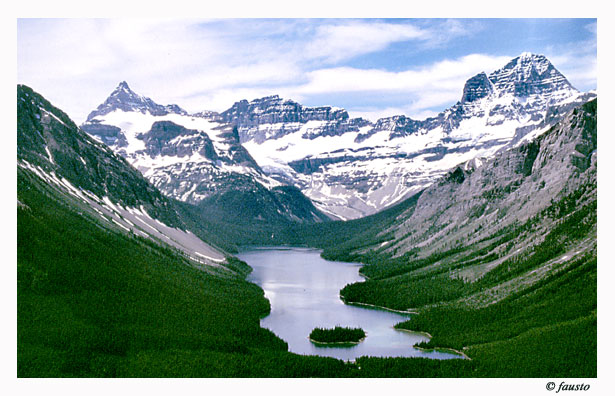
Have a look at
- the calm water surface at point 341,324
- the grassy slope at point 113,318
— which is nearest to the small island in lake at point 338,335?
the calm water surface at point 341,324

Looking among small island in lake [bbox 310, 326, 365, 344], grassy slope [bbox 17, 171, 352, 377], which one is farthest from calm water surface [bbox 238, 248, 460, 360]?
grassy slope [bbox 17, 171, 352, 377]

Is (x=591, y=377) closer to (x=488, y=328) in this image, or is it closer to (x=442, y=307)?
(x=488, y=328)

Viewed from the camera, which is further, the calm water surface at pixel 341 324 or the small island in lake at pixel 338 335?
the small island in lake at pixel 338 335

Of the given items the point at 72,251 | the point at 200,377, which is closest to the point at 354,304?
the point at 72,251

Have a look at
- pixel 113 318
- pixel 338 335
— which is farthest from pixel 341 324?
pixel 113 318

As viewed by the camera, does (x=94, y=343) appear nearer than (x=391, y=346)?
Yes

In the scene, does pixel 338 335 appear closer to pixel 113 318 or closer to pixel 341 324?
pixel 341 324

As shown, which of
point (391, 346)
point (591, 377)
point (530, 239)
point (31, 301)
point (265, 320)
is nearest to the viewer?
point (591, 377)

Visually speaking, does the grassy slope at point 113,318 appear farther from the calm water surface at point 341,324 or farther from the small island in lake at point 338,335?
the small island in lake at point 338,335

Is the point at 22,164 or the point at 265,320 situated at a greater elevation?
the point at 22,164
